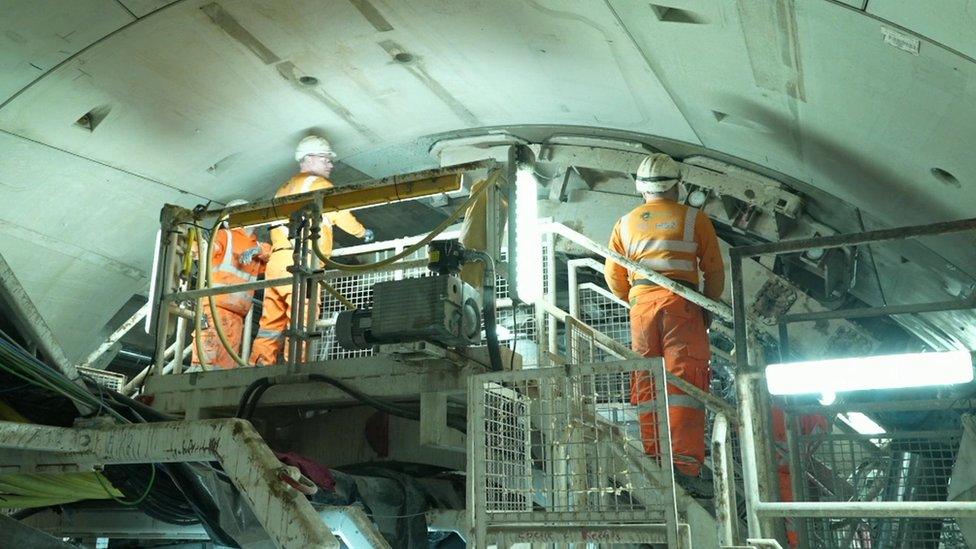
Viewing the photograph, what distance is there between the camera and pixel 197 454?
8.93ft

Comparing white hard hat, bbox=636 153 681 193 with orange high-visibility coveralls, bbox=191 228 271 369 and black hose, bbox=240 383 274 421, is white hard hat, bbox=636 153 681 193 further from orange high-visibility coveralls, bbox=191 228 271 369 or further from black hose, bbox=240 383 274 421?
orange high-visibility coveralls, bbox=191 228 271 369

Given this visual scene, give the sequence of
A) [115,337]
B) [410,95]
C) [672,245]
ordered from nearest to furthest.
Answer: [672,245] → [410,95] → [115,337]

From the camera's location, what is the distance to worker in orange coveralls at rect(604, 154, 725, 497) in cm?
480

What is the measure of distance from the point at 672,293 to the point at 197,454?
125 inches

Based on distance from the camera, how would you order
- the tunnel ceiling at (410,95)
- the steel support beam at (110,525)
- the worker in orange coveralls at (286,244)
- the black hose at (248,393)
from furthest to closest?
the worker in orange coveralls at (286,244), the black hose at (248,393), the tunnel ceiling at (410,95), the steel support beam at (110,525)

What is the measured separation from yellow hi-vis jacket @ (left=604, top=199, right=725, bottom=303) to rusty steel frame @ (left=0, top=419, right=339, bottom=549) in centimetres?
314

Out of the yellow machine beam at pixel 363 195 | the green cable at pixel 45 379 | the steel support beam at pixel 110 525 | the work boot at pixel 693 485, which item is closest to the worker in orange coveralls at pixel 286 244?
the yellow machine beam at pixel 363 195

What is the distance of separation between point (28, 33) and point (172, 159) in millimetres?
1679

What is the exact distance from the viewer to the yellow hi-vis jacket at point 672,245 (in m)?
5.37

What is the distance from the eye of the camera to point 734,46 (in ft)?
14.3

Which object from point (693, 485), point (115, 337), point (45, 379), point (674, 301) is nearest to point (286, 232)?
point (115, 337)

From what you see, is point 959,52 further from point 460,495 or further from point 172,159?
point 172,159

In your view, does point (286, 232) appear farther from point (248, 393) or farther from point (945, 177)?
point (945, 177)

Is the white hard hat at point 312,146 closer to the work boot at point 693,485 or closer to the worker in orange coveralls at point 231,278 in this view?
the worker in orange coveralls at point 231,278
